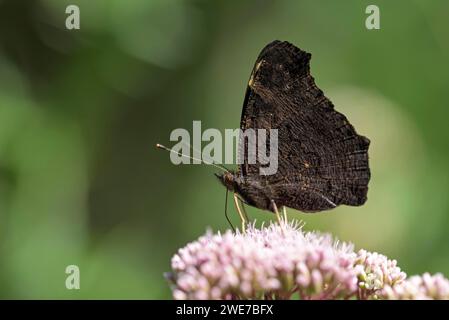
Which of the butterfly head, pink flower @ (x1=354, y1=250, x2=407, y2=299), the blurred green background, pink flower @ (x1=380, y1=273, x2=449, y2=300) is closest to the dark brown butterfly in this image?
the butterfly head

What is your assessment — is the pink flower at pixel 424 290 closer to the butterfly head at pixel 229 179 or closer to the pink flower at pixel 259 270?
the pink flower at pixel 259 270

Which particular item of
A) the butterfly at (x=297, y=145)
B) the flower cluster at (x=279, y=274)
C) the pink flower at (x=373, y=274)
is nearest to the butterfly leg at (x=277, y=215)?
the butterfly at (x=297, y=145)

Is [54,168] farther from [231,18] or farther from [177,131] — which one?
[231,18]

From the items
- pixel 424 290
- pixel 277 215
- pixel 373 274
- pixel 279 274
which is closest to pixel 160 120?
pixel 277 215

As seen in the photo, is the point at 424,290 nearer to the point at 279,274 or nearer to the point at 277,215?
the point at 279,274

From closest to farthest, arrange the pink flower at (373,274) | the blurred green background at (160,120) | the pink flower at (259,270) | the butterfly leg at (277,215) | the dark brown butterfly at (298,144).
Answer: the pink flower at (259,270) → the pink flower at (373,274) → the butterfly leg at (277,215) → the dark brown butterfly at (298,144) → the blurred green background at (160,120)

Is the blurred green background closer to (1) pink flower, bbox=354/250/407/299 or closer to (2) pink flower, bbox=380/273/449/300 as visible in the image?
(1) pink flower, bbox=354/250/407/299
